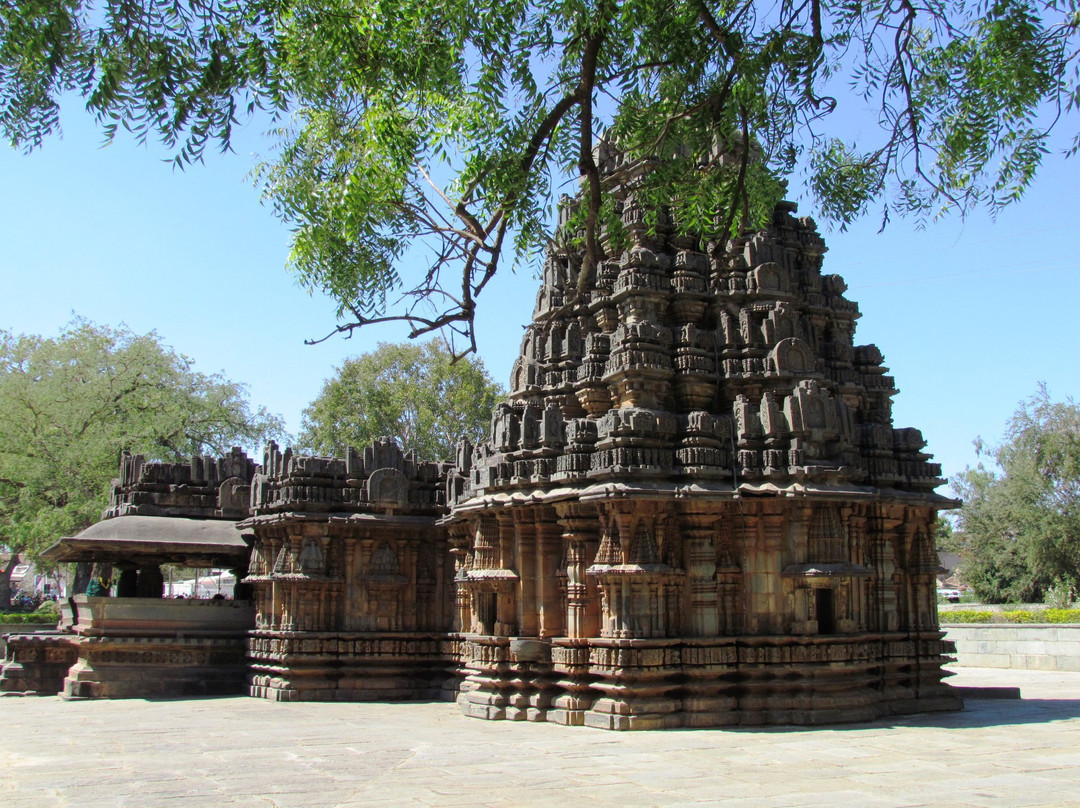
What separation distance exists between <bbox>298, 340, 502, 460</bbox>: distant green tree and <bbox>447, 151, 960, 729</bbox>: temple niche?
2460cm

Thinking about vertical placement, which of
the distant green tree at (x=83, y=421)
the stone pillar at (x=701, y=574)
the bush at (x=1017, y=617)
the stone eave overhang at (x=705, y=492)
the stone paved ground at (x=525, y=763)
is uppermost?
the distant green tree at (x=83, y=421)

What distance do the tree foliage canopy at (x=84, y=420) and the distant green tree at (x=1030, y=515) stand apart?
27.8m

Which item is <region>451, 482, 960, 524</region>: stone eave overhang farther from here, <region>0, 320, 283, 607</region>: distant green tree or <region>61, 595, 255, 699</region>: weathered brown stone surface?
<region>0, 320, 283, 607</region>: distant green tree

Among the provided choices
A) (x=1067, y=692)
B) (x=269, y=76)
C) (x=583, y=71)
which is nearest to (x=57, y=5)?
(x=269, y=76)

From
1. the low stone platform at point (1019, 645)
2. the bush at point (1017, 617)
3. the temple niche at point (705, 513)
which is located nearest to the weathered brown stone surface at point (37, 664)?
the temple niche at point (705, 513)

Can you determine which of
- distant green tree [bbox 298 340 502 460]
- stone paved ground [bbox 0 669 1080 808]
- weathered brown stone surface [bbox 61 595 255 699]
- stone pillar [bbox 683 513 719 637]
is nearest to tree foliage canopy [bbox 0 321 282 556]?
distant green tree [bbox 298 340 502 460]

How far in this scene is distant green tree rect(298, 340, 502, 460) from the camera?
135ft

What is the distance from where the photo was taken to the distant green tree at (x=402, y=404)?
41188 millimetres

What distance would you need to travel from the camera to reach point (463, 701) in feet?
52.8

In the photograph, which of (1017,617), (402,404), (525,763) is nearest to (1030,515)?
(1017,617)

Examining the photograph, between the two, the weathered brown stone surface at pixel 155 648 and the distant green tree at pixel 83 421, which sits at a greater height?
the distant green tree at pixel 83 421

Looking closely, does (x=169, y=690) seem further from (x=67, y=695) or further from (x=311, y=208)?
(x=311, y=208)

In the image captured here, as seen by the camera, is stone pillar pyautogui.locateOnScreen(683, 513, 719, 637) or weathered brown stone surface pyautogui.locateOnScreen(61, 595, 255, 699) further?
weathered brown stone surface pyautogui.locateOnScreen(61, 595, 255, 699)

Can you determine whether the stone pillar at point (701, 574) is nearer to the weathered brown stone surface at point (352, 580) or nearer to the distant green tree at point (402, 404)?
the weathered brown stone surface at point (352, 580)
